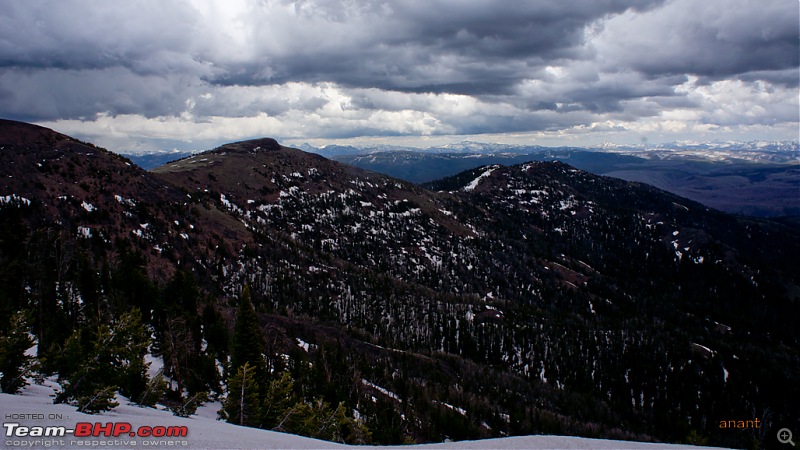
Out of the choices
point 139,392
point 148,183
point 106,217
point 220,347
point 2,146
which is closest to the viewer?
point 139,392

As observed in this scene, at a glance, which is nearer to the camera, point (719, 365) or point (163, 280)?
point (163, 280)

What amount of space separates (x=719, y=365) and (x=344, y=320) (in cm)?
17942

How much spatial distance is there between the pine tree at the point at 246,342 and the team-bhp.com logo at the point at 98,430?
25.2 metres

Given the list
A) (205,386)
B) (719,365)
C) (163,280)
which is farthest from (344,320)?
(719,365)

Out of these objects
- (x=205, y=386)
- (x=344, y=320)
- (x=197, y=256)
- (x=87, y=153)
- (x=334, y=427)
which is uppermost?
(x=87, y=153)

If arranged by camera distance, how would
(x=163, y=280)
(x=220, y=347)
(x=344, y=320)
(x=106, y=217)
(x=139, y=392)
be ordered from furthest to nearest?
(x=344, y=320)
(x=106, y=217)
(x=163, y=280)
(x=220, y=347)
(x=139, y=392)

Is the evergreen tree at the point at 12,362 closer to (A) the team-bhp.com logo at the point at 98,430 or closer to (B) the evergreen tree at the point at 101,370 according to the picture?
(B) the evergreen tree at the point at 101,370

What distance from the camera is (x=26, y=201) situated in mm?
121000

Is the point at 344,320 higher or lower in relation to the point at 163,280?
lower

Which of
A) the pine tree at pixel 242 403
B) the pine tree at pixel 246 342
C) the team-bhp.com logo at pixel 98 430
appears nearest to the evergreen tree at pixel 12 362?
the team-bhp.com logo at pixel 98 430

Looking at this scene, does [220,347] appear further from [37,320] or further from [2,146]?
[2,146]

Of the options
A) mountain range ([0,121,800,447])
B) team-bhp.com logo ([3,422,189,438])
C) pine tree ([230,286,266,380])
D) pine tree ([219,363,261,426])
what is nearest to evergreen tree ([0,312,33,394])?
team-bhp.com logo ([3,422,189,438])

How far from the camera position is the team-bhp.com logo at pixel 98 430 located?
52.9 feet

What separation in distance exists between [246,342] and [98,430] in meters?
28.4
